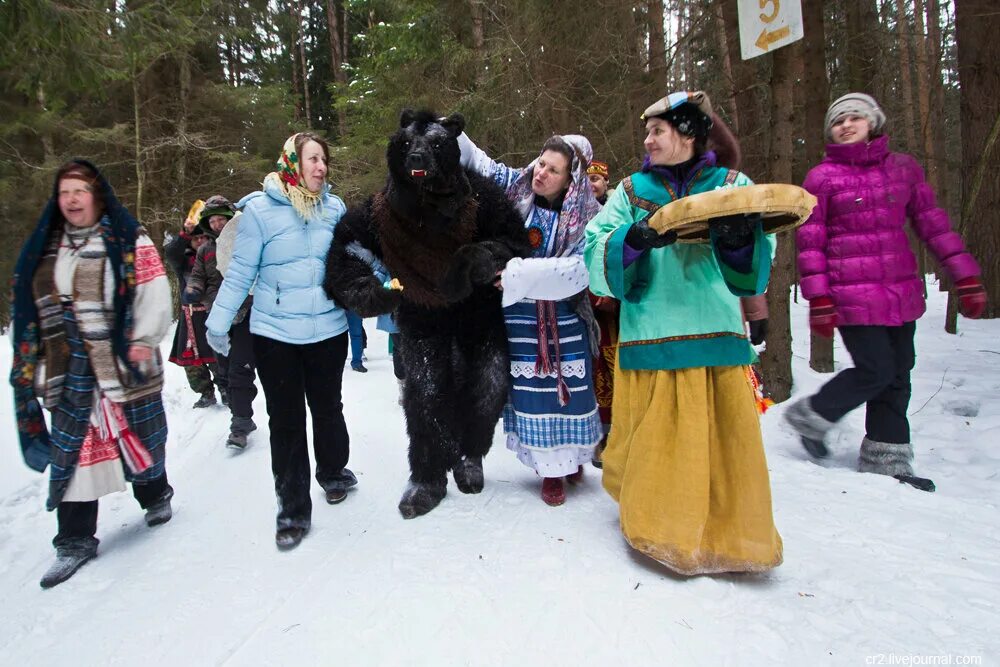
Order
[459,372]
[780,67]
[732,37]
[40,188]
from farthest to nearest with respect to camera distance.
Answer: [40,188], [732,37], [780,67], [459,372]

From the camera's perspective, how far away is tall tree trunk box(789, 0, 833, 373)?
5672 millimetres

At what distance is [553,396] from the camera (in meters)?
3.07

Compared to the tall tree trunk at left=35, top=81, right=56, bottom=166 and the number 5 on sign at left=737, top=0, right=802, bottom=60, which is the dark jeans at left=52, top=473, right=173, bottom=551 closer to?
the number 5 on sign at left=737, top=0, right=802, bottom=60

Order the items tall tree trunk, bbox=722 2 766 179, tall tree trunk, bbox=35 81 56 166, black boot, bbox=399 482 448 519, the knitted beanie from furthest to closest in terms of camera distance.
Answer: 1. tall tree trunk, bbox=35 81 56 166
2. tall tree trunk, bbox=722 2 766 179
3. the knitted beanie
4. black boot, bbox=399 482 448 519

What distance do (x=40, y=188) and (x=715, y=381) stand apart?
16.3m

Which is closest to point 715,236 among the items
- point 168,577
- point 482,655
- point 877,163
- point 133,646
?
point 482,655

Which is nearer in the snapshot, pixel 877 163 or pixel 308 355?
pixel 308 355

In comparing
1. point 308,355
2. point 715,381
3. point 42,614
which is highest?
point 308,355

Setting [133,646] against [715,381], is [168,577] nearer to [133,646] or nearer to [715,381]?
[133,646]

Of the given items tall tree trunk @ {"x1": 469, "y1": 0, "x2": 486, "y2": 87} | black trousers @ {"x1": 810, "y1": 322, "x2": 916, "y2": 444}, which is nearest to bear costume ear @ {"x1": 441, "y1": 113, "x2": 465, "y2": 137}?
black trousers @ {"x1": 810, "y1": 322, "x2": 916, "y2": 444}

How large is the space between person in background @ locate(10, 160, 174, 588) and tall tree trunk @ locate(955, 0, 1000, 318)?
7395 mm

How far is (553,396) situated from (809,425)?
1752 millimetres

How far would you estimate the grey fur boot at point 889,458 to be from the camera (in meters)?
3.38

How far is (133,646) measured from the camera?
2.17 metres
